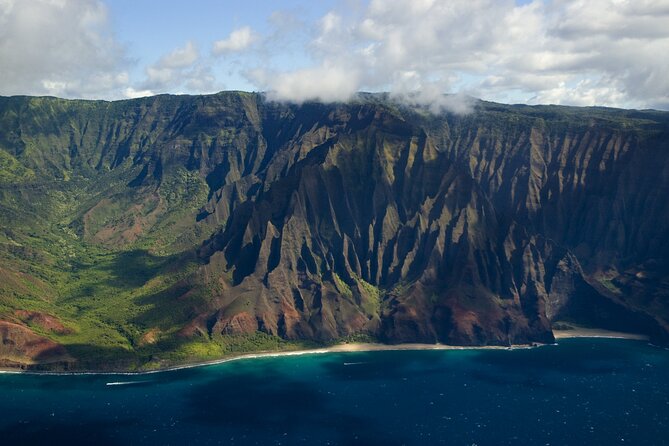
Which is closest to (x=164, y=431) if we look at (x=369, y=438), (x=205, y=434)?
(x=205, y=434)

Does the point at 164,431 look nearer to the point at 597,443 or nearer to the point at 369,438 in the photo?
the point at 369,438

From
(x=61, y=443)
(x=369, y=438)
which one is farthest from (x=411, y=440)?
(x=61, y=443)

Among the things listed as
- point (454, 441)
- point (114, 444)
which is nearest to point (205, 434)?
point (114, 444)

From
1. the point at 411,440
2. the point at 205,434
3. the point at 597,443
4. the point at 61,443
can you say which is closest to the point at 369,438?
the point at 411,440

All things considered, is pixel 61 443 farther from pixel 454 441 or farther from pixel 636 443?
pixel 636 443

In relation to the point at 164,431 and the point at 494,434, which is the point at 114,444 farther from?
the point at 494,434

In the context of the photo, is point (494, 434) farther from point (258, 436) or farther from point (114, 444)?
point (114, 444)
